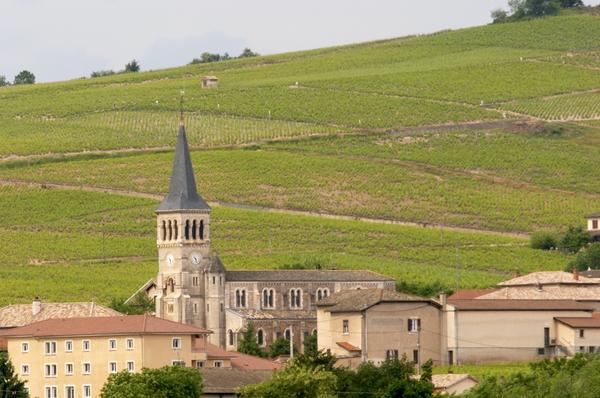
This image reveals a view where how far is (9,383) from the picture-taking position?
69.2 metres

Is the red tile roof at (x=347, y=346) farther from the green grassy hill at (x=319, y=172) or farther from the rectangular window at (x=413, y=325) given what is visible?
the green grassy hill at (x=319, y=172)

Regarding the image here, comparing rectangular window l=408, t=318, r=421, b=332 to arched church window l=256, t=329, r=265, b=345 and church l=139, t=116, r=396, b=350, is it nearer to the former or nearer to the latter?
church l=139, t=116, r=396, b=350

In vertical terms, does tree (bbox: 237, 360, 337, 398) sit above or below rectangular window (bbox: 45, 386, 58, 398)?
above

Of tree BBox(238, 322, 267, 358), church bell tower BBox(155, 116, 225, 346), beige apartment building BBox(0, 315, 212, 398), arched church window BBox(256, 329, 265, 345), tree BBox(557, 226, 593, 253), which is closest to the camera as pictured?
beige apartment building BBox(0, 315, 212, 398)

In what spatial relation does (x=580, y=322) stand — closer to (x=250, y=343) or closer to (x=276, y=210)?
(x=250, y=343)

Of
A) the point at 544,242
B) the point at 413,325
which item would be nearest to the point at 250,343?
the point at 413,325

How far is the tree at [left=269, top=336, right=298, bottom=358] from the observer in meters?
100

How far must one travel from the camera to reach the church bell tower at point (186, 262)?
351 feet

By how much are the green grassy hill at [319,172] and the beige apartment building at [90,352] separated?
30.0 metres

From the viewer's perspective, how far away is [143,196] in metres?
144

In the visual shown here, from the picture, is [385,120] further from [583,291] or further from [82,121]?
[583,291]

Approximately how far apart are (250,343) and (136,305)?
29.1ft

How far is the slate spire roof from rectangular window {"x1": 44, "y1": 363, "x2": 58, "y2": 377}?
33.8 metres

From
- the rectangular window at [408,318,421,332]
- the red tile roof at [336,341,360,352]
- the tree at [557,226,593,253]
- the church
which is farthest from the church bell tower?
the tree at [557,226,593,253]
